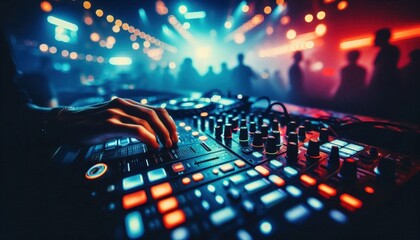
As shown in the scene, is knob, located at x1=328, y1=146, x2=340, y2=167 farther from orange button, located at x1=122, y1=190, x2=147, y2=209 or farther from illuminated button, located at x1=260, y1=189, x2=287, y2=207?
orange button, located at x1=122, y1=190, x2=147, y2=209

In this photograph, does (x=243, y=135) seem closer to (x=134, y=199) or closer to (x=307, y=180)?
(x=307, y=180)

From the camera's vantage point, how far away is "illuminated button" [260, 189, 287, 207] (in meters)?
0.43

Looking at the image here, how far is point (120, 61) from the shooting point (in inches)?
589

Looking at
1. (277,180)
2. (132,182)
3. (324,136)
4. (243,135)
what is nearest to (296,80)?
(324,136)

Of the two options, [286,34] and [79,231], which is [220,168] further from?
A: [286,34]

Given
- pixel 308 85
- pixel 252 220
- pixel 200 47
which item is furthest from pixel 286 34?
pixel 200 47

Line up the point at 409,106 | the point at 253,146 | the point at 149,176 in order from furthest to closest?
the point at 409,106, the point at 253,146, the point at 149,176

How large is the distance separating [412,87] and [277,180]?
2042 millimetres

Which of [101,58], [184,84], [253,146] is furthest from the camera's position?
[101,58]

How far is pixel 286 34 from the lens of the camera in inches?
105

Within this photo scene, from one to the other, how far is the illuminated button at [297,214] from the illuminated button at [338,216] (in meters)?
0.05

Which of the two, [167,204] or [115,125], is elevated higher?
[115,125]

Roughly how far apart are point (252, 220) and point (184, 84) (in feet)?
19.7

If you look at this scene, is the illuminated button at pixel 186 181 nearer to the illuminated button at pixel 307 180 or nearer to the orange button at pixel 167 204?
the orange button at pixel 167 204
